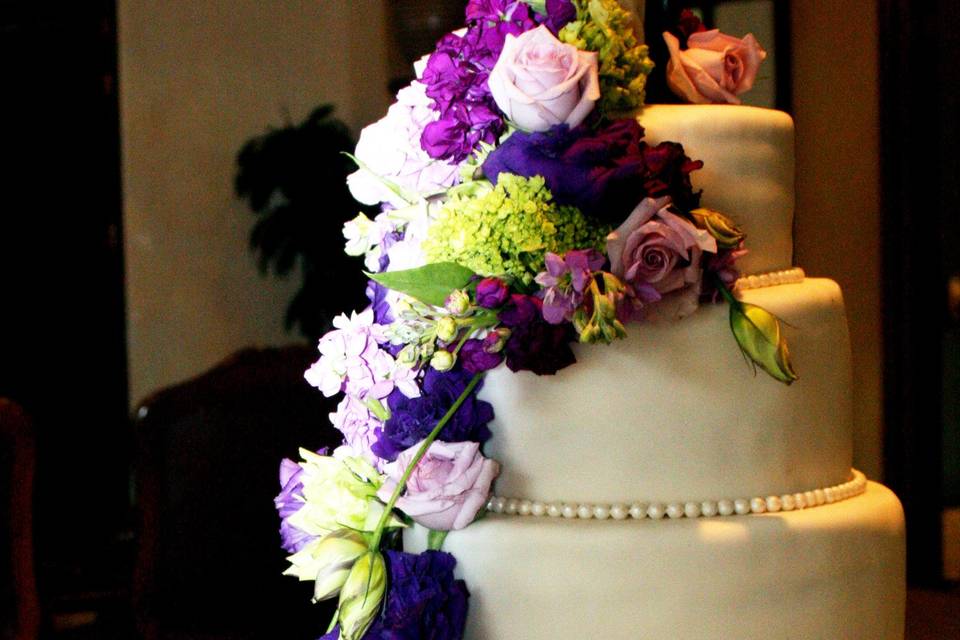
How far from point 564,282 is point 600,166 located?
13cm

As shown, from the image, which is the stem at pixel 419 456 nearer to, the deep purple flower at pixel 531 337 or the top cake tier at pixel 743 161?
the deep purple flower at pixel 531 337

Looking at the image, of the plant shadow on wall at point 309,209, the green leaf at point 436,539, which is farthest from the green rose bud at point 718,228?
the plant shadow on wall at point 309,209

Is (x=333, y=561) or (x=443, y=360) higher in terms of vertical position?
(x=443, y=360)

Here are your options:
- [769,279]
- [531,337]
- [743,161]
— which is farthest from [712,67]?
[531,337]

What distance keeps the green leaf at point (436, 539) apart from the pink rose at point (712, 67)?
2.08 feet

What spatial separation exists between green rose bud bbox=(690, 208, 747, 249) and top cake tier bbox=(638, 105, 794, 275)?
8cm

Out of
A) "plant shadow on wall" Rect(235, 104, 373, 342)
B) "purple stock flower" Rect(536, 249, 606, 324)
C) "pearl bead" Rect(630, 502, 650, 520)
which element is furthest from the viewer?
"plant shadow on wall" Rect(235, 104, 373, 342)

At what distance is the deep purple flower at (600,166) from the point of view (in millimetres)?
1175

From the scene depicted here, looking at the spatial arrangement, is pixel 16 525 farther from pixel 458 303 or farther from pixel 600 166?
pixel 600 166

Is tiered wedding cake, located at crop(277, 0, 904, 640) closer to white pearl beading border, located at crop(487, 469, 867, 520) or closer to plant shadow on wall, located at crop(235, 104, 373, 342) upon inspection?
white pearl beading border, located at crop(487, 469, 867, 520)

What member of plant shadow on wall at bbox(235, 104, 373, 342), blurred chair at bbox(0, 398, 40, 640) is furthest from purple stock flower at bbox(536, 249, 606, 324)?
plant shadow on wall at bbox(235, 104, 373, 342)

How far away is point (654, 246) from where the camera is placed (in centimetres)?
117

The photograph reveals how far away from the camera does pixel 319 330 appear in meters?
6.00

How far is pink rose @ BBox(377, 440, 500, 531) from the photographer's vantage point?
1209mm
